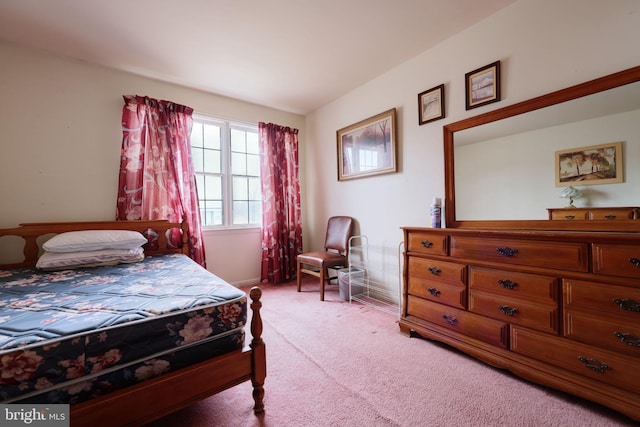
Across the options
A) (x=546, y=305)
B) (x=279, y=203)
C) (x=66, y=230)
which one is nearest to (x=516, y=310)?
(x=546, y=305)

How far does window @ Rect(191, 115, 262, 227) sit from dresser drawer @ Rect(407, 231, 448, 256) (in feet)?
7.50

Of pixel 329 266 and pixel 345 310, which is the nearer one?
pixel 345 310

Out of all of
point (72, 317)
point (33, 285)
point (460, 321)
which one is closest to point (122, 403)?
point (72, 317)

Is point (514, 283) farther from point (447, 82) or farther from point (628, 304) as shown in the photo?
point (447, 82)

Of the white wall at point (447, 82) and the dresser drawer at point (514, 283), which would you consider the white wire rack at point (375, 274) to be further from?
the dresser drawer at point (514, 283)

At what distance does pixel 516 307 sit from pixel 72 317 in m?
2.25

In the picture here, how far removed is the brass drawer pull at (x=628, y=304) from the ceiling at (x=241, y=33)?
6.76 feet

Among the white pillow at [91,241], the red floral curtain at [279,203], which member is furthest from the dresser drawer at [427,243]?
the white pillow at [91,241]

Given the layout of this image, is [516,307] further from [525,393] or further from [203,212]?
[203,212]

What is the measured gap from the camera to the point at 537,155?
1756mm

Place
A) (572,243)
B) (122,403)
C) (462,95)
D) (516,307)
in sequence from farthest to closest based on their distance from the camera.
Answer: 1. (462,95)
2. (516,307)
3. (572,243)
4. (122,403)

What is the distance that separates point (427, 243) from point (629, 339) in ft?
3.50

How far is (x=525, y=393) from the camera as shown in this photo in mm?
1397

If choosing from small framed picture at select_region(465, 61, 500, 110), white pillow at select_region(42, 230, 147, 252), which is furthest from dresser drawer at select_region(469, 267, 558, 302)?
white pillow at select_region(42, 230, 147, 252)
